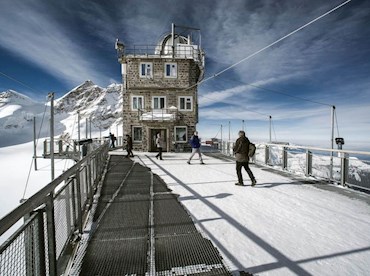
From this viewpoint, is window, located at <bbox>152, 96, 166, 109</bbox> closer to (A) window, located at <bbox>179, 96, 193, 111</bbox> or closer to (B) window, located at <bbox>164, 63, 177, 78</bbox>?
(A) window, located at <bbox>179, 96, 193, 111</bbox>

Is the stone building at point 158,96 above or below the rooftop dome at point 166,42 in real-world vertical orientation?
below

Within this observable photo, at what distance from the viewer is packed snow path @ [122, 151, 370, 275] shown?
2.82m

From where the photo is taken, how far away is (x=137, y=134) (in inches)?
884

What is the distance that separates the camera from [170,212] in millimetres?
4645

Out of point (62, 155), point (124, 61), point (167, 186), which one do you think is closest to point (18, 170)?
point (62, 155)

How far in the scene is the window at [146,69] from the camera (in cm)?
2259

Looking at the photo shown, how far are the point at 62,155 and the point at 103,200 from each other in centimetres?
2257

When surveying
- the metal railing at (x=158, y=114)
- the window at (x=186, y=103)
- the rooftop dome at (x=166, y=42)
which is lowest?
the metal railing at (x=158, y=114)

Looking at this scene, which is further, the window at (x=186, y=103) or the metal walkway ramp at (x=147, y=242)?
the window at (x=186, y=103)

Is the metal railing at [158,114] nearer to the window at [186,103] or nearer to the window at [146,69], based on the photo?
the window at [186,103]

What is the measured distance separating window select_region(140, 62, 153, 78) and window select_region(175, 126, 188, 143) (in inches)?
254

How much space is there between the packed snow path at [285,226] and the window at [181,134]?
15.6 m

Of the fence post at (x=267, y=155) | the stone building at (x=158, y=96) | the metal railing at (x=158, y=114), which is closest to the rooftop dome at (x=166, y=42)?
the stone building at (x=158, y=96)

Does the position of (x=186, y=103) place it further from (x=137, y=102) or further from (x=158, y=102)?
(x=137, y=102)
